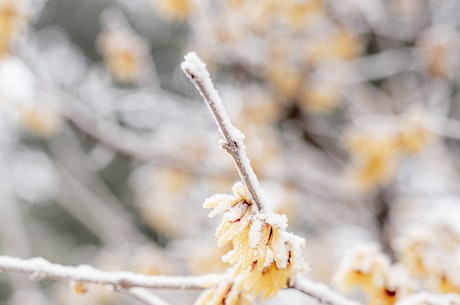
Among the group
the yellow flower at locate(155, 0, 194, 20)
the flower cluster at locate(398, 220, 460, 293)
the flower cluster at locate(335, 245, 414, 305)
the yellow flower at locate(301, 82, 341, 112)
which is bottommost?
the flower cluster at locate(335, 245, 414, 305)

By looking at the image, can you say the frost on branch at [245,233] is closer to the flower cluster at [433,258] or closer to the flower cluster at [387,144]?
the flower cluster at [433,258]

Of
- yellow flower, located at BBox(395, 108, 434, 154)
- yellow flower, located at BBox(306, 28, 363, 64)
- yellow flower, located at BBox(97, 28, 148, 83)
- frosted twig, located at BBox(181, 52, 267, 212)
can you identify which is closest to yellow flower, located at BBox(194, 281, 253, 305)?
frosted twig, located at BBox(181, 52, 267, 212)

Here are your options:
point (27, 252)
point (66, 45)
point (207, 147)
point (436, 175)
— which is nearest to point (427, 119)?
point (207, 147)

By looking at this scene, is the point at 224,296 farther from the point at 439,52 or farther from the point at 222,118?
the point at 439,52

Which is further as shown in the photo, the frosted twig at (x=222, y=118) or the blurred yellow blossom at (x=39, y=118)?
the blurred yellow blossom at (x=39, y=118)

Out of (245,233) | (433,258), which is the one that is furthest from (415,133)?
(245,233)

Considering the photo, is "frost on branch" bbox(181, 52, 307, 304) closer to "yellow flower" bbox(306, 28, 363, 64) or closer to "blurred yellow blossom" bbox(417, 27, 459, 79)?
"yellow flower" bbox(306, 28, 363, 64)

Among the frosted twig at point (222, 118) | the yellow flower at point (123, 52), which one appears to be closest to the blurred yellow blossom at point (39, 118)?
the yellow flower at point (123, 52)
